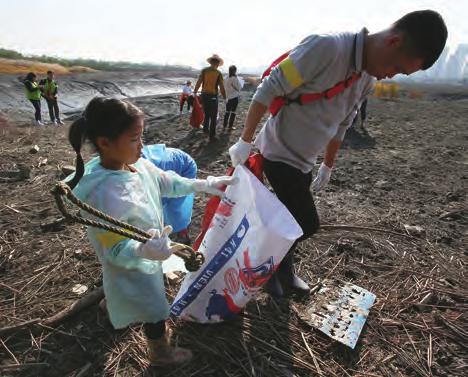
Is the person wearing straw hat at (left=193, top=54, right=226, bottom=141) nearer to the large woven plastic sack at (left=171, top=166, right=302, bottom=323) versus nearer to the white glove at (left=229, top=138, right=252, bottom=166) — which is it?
the white glove at (left=229, top=138, right=252, bottom=166)

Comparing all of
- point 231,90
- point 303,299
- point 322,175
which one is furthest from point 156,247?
→ point 231,90

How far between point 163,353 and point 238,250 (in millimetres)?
560

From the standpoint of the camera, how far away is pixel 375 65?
154 cm

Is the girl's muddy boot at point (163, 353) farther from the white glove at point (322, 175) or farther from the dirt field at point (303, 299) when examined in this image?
the white glove at point (322, 175)

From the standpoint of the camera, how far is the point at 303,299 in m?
2.05

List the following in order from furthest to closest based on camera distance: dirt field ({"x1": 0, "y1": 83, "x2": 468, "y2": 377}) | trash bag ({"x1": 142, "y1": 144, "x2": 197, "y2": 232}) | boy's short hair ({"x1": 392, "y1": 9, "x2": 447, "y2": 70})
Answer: trash bag ({"x1": 142, "y1": 144, "x2": 197, "y2": 232})
dirt field ({"x1": 0, "y1": 83, "x2": 468, "y2": 377})
boy's short hair ({"x1": 392, "y1": 9, "x2": 447, "y2": 70})

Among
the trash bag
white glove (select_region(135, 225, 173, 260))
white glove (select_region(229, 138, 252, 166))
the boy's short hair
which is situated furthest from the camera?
the trash bag

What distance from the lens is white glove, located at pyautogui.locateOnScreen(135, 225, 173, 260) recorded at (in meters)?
1.16

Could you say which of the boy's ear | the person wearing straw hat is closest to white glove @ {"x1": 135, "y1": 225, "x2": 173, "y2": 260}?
the boy's ear

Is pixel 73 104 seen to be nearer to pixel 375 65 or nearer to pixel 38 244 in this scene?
pixel 38 244

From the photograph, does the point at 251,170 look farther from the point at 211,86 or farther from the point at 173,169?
the point at 211,86

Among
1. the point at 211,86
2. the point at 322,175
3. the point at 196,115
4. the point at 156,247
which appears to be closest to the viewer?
the point at 156,247

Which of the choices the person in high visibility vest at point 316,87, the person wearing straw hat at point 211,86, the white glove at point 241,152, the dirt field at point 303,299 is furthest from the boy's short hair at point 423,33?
the person wearing straw hat at point 211,86

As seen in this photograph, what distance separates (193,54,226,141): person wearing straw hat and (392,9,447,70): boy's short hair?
5.08 m
